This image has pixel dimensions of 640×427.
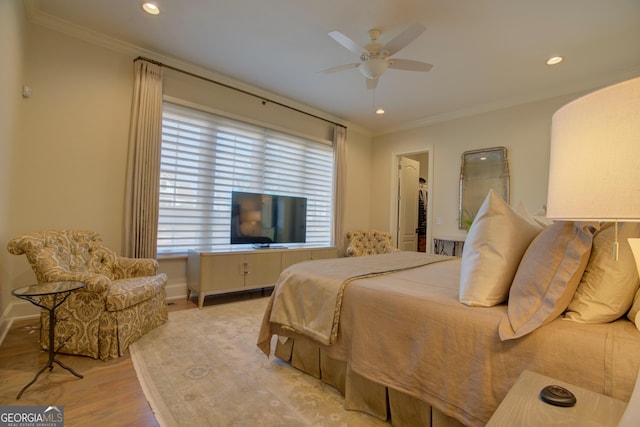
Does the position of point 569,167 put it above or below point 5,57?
below

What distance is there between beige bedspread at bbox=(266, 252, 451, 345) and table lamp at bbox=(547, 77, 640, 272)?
1246mm

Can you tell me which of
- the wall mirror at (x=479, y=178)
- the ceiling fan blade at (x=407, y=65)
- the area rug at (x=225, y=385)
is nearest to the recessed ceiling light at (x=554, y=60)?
the wall mirror at (x=479, y=178)

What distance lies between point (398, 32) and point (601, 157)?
9.14ft

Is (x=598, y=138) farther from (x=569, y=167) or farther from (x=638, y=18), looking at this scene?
(x=638, y=18)

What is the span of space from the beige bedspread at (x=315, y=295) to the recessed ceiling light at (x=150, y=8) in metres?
2.65

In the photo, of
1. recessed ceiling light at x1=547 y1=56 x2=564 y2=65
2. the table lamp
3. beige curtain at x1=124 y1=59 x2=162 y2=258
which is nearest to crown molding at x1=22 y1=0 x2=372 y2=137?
beige curtain at x1=124 y1=59 x2=162 y2=258

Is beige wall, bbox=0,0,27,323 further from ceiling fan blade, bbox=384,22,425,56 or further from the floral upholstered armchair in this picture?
the floral upholstered armchair

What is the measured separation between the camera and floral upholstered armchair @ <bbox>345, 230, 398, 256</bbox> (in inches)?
210

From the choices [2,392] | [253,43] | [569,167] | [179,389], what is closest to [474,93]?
[253,43]

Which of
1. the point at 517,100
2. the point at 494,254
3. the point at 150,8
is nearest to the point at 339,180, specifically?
the point at 517,100

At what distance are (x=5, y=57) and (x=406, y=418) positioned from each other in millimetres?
3480

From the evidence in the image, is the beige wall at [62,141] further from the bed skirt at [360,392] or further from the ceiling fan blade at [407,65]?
the ceiling fan blade at [407,65]

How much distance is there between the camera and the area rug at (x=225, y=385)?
1592 mm

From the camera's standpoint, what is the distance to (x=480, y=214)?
1464 millimetres
